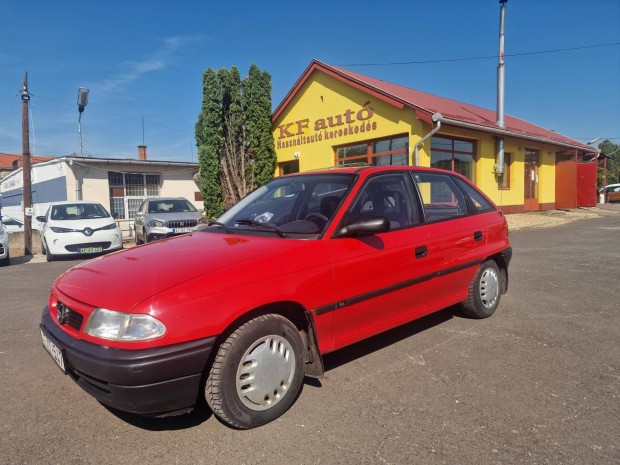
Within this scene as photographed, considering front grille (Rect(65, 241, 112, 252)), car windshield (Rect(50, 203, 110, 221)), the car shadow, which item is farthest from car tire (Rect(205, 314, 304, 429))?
car windshield (Rect(50, 203, 110, 221))

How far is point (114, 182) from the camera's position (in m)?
18.5

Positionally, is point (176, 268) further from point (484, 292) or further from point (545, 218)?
point (545, 218)

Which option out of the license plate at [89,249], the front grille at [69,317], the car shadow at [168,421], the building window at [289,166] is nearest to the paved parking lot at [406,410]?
the car shadow at [168,421]

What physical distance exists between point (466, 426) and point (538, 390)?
0.78 m

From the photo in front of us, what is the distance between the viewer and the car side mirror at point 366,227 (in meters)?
2.91

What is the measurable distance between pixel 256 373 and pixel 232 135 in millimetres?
14725

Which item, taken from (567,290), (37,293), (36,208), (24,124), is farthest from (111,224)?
(36,208)

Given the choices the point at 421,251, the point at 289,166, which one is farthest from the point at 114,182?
the point at 421,251

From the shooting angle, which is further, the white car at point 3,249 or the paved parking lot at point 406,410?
the white car at point 3,249

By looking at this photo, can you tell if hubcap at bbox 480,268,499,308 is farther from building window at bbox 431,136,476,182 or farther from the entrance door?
the entrance door

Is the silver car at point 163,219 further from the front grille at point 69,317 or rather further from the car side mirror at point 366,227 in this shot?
the car side mirror at point 366,227

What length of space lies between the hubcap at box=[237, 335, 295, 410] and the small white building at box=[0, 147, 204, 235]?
50.6ft

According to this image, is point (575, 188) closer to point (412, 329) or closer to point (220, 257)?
point (412, 329)

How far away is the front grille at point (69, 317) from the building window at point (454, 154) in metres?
12.6
